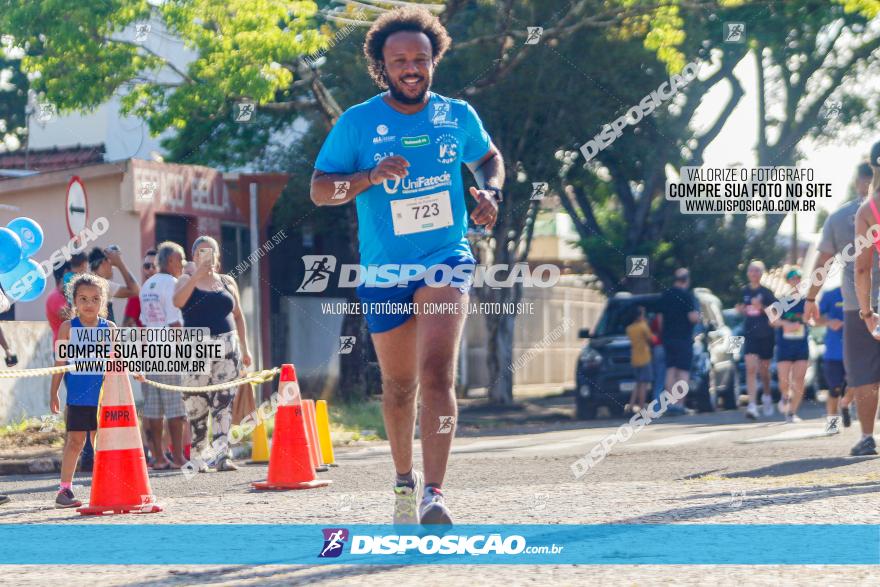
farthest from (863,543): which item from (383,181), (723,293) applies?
(723,293)

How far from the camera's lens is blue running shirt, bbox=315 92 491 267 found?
567 centimetres

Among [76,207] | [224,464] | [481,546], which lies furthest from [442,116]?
[76,207]

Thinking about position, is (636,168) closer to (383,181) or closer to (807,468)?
(807,468)

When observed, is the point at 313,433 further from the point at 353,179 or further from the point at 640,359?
the point at 640,359

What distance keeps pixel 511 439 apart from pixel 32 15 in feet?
25.5

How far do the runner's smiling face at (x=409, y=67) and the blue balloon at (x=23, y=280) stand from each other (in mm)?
9276

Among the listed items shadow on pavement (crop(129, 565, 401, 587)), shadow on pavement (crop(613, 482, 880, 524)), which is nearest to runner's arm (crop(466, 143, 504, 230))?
→ shadow on pavement (crop(613, 482, 880, 524))

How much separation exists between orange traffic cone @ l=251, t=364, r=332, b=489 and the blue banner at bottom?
106 inches

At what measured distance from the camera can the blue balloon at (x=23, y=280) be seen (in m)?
14.2

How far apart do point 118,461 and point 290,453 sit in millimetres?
1503

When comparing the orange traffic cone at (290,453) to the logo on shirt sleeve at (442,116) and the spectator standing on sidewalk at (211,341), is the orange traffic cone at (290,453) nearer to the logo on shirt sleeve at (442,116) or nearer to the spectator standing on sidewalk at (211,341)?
the spectator standing on sidewalk at (211,341)

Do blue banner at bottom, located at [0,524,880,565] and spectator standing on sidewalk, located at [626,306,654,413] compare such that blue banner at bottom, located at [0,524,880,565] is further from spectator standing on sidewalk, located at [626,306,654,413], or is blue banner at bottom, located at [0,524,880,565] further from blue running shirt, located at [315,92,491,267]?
spectator standing on sidewalk, located at [626,306,654,413]

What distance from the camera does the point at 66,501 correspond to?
26.5 ft

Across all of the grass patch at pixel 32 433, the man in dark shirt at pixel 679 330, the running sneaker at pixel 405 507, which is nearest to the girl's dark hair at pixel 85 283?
the running sneaker at pixel 405 507
